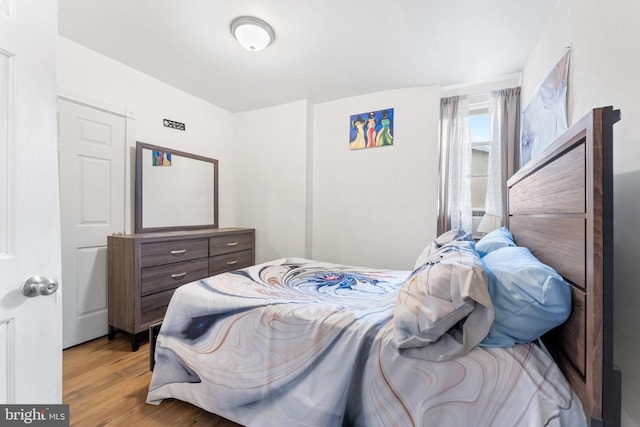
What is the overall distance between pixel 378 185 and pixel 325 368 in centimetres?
241

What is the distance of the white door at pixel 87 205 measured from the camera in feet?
7.56

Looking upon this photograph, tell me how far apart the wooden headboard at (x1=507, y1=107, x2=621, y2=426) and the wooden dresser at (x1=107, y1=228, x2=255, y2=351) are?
2.71 meters

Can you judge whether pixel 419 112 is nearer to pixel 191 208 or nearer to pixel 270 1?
pixel 270 1

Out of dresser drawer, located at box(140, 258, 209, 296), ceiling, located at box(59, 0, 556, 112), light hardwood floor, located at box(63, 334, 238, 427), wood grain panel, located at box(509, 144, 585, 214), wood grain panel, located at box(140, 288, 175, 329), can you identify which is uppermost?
ceiling, located at box(59, 0, 556, 112)

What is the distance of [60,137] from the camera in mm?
2244

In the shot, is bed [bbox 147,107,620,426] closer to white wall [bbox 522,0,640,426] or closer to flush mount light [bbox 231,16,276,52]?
white wall [bbox 522,0,640,426]

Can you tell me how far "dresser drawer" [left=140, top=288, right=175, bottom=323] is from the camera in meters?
2.37

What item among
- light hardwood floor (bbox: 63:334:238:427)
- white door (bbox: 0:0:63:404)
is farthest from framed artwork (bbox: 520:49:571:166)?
light hardwood floor (bbox: 63:334:238:427)

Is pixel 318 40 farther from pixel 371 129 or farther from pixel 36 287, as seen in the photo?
pixel 36 287

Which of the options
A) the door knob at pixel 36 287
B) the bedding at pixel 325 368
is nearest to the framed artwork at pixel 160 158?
the bedding at pixel 325 368

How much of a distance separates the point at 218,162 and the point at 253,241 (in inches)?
46.0

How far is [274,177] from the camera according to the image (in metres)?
3.73

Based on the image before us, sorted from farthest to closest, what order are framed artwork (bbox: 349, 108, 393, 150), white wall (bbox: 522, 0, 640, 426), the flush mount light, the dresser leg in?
framed artwork (bbox: 349, 108, 393, 150), the dresser leg, the flush mount light, white wall (bbox: 522, 0, 640, 426)

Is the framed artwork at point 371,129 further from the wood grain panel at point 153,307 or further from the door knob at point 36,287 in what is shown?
the door knob at point 36,287
